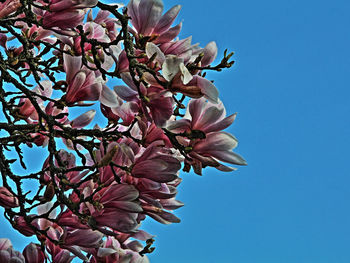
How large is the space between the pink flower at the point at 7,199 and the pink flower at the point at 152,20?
78 cm

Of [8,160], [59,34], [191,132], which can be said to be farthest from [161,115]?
[8,160]

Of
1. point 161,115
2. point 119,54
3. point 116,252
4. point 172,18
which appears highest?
point 172,18

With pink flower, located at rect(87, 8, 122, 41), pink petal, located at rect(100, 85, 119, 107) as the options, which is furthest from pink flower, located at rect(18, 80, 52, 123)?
pink petal, located at rect(100, 85, 119, 107)

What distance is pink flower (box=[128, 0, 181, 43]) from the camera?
5.80 feet

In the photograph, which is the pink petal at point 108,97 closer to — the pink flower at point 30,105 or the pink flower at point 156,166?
the pink flower at point 156,166

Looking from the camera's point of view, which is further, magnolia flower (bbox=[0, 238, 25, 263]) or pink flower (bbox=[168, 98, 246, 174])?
magnolia flower (bbox=[0, 238, 25, 263])

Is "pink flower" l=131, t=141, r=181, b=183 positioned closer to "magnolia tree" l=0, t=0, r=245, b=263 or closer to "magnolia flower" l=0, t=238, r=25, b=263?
"magnolia tree" l=0, t=0, r=245, b=263

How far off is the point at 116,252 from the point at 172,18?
0.88 m

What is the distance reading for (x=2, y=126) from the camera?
87.2 inches

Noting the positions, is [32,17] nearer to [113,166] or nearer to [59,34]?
[59,34]

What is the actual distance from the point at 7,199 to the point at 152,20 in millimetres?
873

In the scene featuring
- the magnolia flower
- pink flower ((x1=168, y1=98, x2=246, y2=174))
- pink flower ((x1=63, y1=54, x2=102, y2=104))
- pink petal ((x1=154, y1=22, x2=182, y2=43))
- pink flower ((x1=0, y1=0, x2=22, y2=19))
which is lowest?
the magnolia flower

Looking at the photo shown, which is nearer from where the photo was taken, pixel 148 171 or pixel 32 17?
pixel 148 171

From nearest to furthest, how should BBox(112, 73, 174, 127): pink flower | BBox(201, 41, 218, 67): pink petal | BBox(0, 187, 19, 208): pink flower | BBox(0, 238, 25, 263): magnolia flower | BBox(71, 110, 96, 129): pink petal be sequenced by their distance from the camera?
BBox(112, 73, 174, 127): pink flower < BBox(201, 41, 218, 67): pink petal < BBox(0, 238, 25, 263): magnolia flower < BBox(0, 187, 19, 208): pink flower < BBox(71, 110, 96, 129): pink petal
